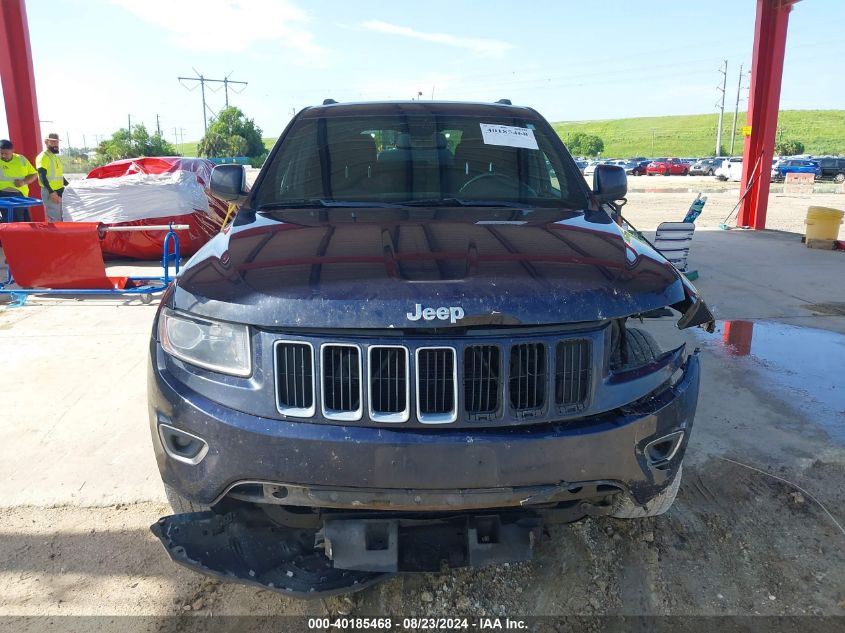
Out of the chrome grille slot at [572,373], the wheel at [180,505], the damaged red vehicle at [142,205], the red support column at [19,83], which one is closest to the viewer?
the chrome grille slot at [572,373]

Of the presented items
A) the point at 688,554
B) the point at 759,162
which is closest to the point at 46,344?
the point at 688,554

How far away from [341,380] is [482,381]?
42 centimetres

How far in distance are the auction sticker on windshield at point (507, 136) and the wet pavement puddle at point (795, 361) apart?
2.46 meters

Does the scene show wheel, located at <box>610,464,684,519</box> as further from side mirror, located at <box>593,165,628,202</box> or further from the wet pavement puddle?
the wet pavement puddle

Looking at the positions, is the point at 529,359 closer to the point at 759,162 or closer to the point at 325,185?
the point at 325,185

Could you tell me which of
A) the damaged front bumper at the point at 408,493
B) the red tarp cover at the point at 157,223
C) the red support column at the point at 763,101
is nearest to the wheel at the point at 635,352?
the damaged front bumper at the point at 408,493

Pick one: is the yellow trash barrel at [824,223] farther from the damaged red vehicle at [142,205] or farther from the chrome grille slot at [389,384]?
the chrome grille slot at [389,384]

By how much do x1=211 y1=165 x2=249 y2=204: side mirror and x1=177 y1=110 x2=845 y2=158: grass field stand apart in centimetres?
9094

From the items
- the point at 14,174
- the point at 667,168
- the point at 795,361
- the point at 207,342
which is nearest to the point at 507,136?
the point at 207,342

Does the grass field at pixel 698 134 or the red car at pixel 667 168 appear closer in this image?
the red car at pixel 667 168

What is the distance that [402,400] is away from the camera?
6.32 feet

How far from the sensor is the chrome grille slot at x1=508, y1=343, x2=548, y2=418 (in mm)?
1967

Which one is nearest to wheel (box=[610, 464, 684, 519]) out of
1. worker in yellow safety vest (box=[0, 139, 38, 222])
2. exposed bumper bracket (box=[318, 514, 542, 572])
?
exposed bumper bracket (box=[318, 514, 542, 572])

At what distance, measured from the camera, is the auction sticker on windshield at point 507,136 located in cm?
341
